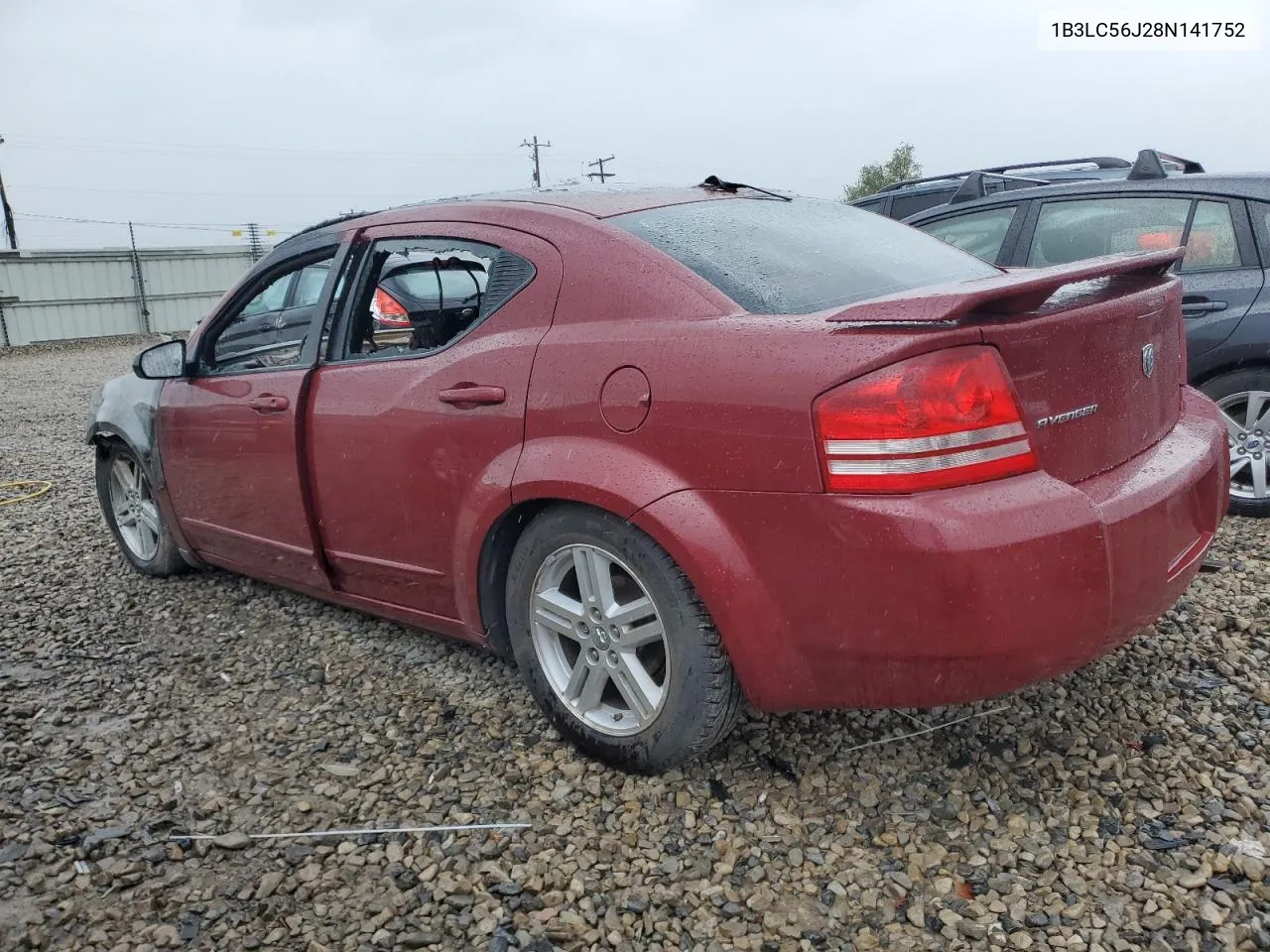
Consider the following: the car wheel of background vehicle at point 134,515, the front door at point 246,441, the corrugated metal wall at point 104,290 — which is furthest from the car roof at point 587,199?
the corrugated metal wall at point 104,290

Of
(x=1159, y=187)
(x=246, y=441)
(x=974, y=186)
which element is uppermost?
(x=974, y=186)

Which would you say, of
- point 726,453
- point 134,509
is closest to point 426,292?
point 726,453

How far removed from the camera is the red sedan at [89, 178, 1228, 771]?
6.68 ft

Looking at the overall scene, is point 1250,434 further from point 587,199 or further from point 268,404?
point 268,404

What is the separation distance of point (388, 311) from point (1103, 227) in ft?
11.8

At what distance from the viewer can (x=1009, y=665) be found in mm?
2070

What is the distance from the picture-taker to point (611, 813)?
2500 millimetres

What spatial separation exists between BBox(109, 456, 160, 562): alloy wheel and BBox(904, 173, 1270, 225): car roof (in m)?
4.41

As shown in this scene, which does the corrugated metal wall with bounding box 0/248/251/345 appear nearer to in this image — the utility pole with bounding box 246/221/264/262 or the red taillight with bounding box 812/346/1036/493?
the utility pole with bounding box 246/221/264/262

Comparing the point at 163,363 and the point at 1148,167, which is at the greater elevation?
the point at 1148,167

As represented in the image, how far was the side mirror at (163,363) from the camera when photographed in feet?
12.8

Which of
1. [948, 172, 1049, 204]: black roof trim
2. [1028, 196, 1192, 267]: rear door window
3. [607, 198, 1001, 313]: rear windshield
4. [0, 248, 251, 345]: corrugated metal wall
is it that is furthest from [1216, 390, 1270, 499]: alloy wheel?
[0, 248, 251, 345]: corrugated metal wall

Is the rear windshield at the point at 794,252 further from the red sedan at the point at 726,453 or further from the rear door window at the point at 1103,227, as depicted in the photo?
the rear door window at the point at 1103,227

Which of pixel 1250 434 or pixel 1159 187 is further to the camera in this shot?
pixel 1159 187
